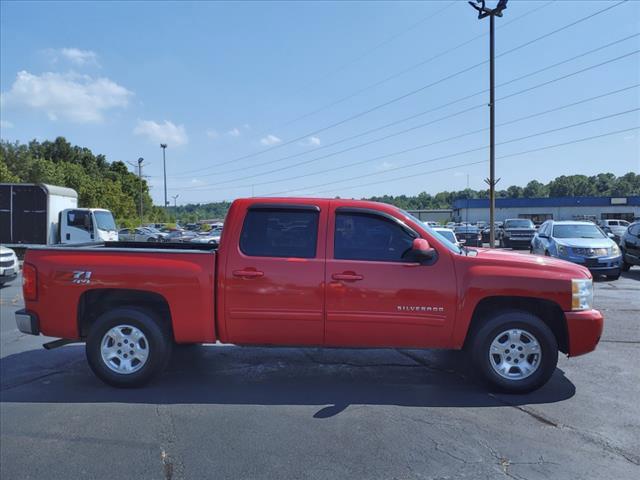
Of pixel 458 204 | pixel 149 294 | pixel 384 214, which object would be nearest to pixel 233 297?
pixel 149 294

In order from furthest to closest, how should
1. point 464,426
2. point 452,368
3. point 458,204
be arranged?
point 458,204, point 452,368, point 464,426

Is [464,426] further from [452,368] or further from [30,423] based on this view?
[30,423]

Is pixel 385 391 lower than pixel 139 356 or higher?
lower

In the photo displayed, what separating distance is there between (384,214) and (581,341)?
2335mm

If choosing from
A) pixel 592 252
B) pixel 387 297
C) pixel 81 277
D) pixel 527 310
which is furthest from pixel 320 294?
pixel 592 252

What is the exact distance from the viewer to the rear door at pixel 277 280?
4750mm

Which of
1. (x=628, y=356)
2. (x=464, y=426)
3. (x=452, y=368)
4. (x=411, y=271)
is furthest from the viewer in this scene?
(x=628, y=356)

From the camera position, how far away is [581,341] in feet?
15.6

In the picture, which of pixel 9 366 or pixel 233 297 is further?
pixel 9 366

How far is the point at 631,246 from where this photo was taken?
14.6 m

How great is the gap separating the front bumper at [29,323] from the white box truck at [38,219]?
15540 millimetres

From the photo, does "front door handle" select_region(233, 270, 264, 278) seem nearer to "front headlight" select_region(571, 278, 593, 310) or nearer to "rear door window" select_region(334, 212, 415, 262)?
"rear door window" select_region(334, 212, 415, 262)

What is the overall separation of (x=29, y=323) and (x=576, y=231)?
1453cm

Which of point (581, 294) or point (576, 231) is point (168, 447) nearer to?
point (581, 294)
